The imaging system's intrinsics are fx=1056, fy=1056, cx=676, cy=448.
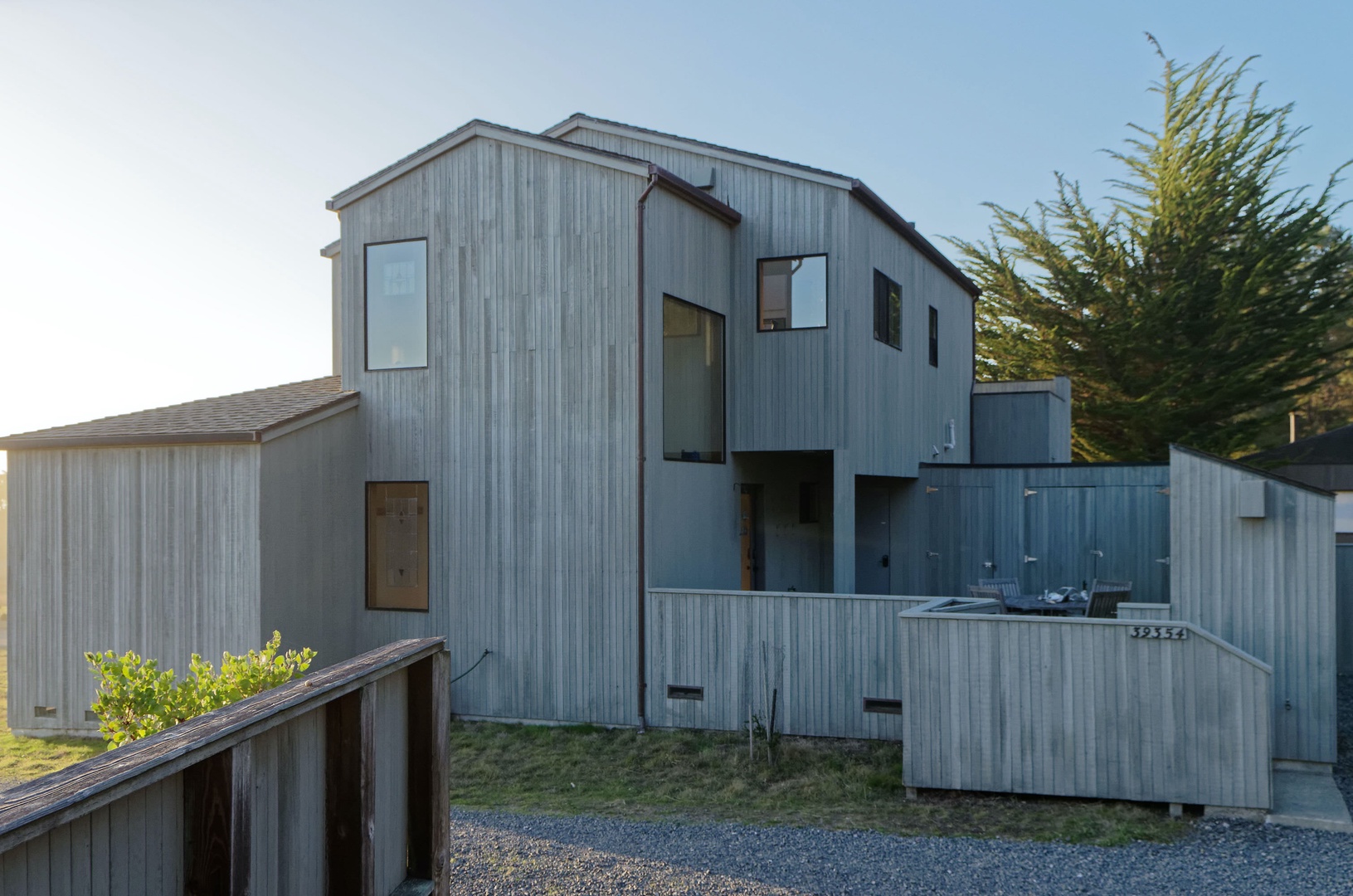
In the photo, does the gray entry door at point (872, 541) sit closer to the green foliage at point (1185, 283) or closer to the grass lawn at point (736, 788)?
the grass lawn at point (736, 788)

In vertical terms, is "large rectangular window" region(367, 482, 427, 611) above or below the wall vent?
above

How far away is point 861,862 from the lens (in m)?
6.59

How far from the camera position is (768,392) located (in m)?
13.6

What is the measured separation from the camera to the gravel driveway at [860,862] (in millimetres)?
6168

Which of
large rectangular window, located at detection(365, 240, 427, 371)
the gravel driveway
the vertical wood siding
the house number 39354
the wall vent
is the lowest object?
the gravel driveway

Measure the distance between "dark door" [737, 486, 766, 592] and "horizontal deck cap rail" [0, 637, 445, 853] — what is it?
35.2ft

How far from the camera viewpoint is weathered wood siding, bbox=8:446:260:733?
37.6 ft

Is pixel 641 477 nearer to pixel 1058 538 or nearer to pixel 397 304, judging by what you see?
pixel 397 304

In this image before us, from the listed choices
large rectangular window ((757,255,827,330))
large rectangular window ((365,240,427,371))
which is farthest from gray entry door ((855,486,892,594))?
large rectangular window ((365,240,427,371))

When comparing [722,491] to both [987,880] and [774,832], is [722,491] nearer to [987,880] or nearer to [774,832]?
[774,832]

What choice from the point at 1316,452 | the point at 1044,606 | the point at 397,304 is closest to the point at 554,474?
the point at 397,304

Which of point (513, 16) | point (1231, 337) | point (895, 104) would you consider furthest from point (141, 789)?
point (1231, 337)

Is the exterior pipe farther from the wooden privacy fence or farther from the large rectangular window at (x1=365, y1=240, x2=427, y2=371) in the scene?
the wooden privacy fence

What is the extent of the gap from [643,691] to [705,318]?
4734 millimetres
